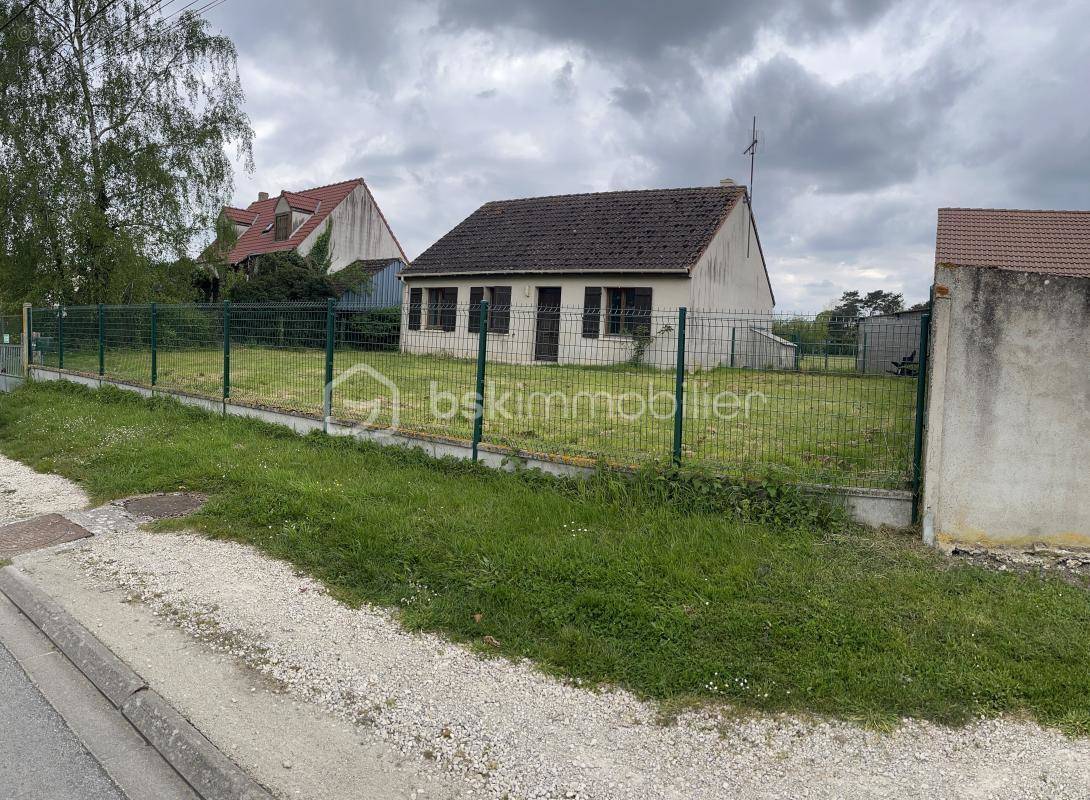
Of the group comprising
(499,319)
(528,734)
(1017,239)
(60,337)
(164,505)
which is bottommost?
(528,734)

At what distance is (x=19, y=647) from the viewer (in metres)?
4.30

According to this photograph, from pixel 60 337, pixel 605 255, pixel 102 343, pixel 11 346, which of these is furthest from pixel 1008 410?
pixel 11 346

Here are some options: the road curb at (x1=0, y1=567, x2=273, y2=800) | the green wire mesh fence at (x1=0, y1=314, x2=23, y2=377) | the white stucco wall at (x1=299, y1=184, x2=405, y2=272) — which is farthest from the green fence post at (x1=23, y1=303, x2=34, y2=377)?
the white stucco wall at (x1=299, y1=184, x2=405, y2=272)

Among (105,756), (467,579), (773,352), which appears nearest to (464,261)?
(773,352)

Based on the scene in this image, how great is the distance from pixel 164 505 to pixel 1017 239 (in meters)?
22.6

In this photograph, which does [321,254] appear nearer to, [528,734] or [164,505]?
[164,505]

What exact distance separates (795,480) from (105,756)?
4.94 metres

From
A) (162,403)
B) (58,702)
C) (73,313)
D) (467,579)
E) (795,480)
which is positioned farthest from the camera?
(73,313)

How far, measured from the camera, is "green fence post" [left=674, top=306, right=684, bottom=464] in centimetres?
640

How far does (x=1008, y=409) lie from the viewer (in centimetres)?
531

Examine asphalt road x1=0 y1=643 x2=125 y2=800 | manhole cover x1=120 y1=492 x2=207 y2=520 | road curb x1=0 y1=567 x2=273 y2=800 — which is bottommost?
asphalt road x1=0 y1=643 x2=125 y2=800

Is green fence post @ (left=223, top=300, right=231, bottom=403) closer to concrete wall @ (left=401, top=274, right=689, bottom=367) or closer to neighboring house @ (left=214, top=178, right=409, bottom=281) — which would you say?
concrete wall @ (left=401, top=274, right=689, bottom=367)

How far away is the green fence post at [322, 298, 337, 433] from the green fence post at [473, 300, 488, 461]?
239 centimetres

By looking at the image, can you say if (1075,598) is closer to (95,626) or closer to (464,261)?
(95,626)
